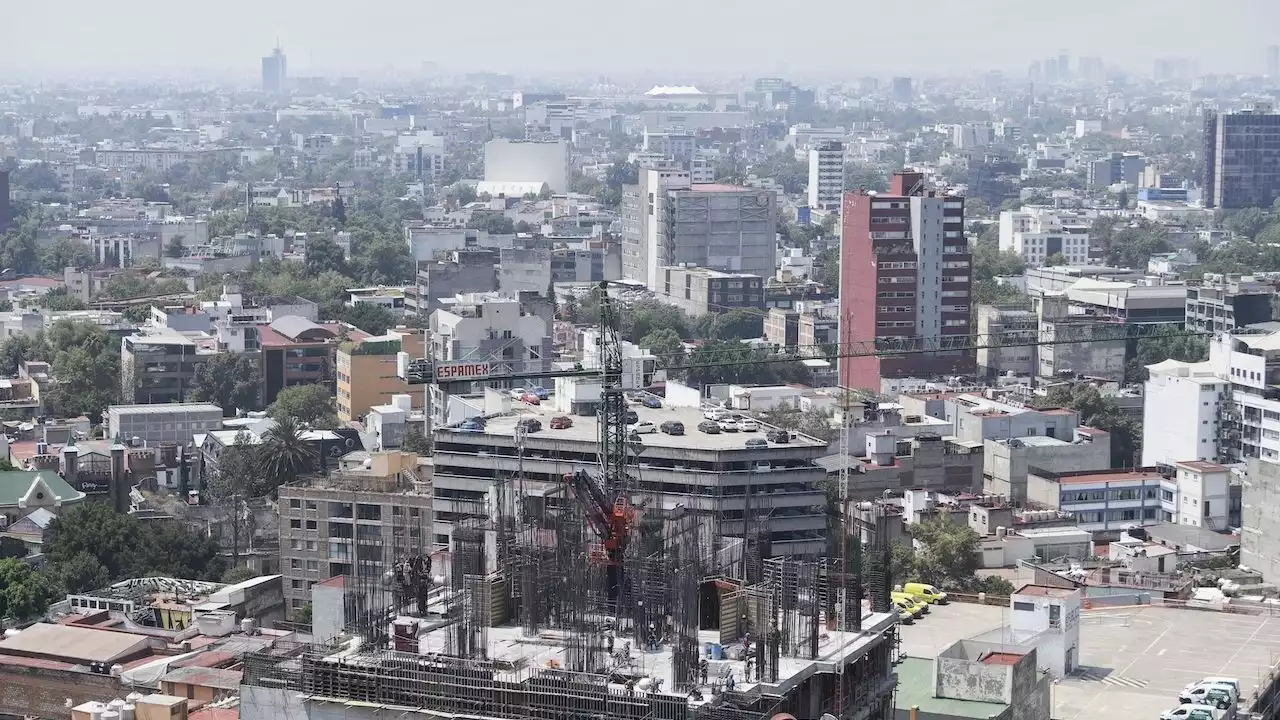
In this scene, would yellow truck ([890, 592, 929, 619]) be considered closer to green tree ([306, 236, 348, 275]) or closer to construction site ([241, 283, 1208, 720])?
construction site ([241, 283, 1208, 720])

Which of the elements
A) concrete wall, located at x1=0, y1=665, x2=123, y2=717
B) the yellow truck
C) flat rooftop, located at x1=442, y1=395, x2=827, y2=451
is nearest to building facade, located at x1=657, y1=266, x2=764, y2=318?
flat rooftop, located at x1=442, y1=395, x2=827, y2=451

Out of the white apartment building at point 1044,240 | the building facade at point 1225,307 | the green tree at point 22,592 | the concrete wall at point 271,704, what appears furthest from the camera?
the white apartment building at point 1044,240

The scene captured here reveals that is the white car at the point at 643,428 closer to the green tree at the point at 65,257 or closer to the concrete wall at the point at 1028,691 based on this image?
the concrete wall at the point at 1028,691

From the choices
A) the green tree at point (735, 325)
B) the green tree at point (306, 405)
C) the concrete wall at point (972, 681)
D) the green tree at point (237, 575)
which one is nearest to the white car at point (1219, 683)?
the concrete wall at point (972, 681)

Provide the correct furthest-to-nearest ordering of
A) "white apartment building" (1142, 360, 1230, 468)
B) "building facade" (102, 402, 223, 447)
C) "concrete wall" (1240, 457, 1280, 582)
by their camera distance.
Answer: "building facade" (102, 402, 223, 447) < "white apartment building" (1142, 360, 1230, 468) < "concrete wall" (1240, 457, 1280, 582)

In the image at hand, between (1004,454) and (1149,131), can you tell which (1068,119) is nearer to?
(1149,131)

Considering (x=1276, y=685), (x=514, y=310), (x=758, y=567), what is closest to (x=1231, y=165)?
(x=514, y=310)

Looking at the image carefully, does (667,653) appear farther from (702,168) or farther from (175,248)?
(702,168)
